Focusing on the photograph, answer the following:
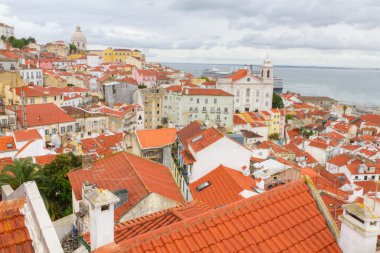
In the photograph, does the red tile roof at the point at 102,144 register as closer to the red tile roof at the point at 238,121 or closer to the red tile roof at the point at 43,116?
the red tile roof at the point at 43,116

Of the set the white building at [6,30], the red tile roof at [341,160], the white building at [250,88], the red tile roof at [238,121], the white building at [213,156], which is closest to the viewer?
the white building at [213,156]

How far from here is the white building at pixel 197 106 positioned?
196 feet

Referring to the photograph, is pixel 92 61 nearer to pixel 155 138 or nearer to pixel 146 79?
pixel 146 79

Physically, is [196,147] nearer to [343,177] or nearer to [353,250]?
[353,250]

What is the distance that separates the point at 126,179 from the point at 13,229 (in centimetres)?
916

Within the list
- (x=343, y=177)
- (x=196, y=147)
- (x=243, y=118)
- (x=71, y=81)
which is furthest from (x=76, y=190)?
(x=71, y=81)

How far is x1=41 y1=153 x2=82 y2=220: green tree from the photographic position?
19266 mm

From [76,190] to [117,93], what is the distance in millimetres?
54777

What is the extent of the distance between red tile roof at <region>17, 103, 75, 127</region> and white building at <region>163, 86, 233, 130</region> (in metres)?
21.9

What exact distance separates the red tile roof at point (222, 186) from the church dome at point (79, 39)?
13511 centimetres

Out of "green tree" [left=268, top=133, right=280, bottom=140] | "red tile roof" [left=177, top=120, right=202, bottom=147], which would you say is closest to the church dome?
"green tree" [left=268, top=133, right=280, bottom=140]

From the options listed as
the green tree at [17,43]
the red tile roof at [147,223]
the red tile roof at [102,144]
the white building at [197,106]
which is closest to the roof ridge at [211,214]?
the red tile roof at [147,223]

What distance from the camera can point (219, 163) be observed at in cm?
1830

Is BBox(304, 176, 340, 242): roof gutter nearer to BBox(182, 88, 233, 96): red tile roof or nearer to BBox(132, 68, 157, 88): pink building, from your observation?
BBox(182, 88, 233, 96): red tile roof
